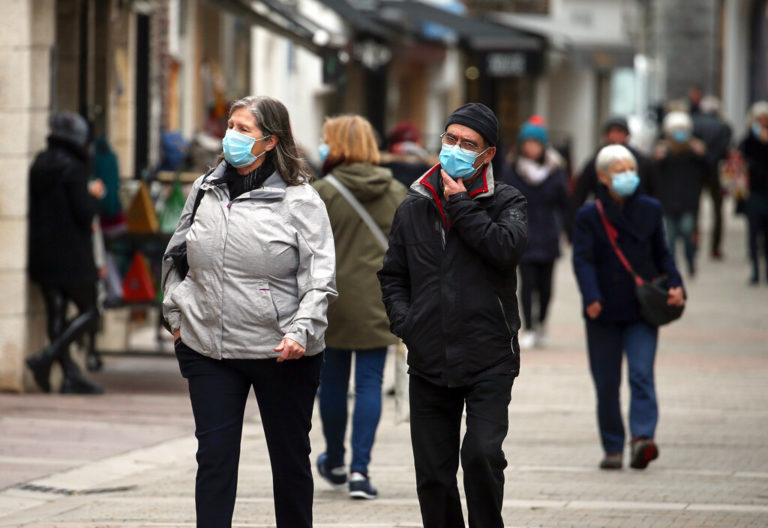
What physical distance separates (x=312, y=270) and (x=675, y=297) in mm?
3279

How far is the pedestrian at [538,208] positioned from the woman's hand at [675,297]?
5.67m

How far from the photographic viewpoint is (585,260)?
882 cm

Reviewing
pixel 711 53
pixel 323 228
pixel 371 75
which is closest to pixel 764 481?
pixel 323 228

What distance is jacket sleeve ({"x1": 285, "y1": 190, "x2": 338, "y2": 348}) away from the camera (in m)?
5.77

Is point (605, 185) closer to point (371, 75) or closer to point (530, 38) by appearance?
point (371, 75)

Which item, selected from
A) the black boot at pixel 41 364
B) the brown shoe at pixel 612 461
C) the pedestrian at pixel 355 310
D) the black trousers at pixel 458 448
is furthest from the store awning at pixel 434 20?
the black trousers at pixel 458 448

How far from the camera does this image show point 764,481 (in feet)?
27.2

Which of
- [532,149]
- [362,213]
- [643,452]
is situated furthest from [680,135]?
[362,213]

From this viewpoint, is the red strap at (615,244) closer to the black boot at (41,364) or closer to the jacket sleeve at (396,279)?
the jacket sleeve at (396,279)

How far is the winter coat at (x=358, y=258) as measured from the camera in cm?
781

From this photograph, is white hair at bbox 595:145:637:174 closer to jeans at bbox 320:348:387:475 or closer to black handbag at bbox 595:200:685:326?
black handbag at bbox 595:200:685:326

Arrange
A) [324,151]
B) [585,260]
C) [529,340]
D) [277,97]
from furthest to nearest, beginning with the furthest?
[277,97]
[529,340]
[585,260]
[324,151]

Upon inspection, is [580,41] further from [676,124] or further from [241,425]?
[241,425]

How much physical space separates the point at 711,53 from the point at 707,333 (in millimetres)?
37269
